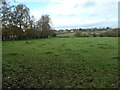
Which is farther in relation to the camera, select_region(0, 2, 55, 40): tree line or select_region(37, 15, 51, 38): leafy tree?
select_region(37, 15, 51, 38): leafy tree

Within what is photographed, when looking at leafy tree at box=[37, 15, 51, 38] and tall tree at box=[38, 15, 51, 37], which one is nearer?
leafy tree at box=[37, 15, 51, 38]

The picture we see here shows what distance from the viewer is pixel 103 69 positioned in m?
13.5

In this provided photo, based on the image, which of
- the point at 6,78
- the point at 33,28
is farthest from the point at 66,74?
the point at 33,28

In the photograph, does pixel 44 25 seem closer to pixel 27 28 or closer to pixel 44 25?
pixel 44 25

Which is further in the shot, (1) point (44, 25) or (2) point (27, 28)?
(1) point (44, 25)

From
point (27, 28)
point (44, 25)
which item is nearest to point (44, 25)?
point (44, 25)

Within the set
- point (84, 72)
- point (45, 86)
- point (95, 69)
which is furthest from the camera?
point (95, 69)

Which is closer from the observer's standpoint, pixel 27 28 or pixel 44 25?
pixel 27 28

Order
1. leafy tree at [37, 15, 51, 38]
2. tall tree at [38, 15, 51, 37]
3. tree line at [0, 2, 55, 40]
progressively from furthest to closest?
tall tree at [38, 15, 51, 37] → leafy tree at [37, 15, 51, 38] → tree line at [0, 2, 55, 40]

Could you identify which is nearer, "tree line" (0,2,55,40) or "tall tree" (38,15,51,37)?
"tree line" (0,2,55,40)

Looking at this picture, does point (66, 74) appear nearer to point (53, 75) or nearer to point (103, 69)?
point (53, 75)

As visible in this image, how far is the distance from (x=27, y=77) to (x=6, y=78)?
946 mm

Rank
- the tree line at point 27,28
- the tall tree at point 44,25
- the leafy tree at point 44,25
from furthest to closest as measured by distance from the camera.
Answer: the tall tree at point 44,25 → the leafy tree at point 44,25 → the tree line at point 27,28

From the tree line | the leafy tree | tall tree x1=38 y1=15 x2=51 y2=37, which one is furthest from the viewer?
tall tree x1=38 y1=15 x2=51 y2=37
